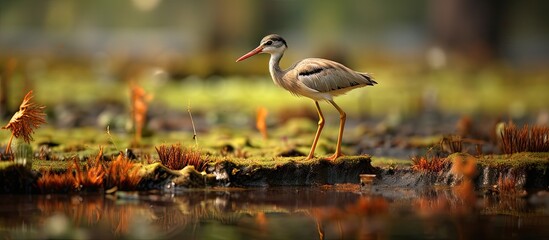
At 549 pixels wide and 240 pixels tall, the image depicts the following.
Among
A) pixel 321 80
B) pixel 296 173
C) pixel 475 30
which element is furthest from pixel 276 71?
pixel 475 30

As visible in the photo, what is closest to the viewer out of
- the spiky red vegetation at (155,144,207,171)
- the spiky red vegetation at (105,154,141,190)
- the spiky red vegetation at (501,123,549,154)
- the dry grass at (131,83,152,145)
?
the spiky red vegetation at (105,154,141,190)

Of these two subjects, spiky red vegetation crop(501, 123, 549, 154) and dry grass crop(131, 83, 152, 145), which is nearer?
spiky red vegetation crop(501, 123, 549, 154)

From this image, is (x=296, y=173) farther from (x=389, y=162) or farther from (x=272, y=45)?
(x=389, y=162)

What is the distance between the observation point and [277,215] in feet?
22.5

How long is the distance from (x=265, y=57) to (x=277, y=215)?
16.2 meters

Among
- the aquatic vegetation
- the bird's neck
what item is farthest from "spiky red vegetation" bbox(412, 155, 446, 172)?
the aquatic vegetation

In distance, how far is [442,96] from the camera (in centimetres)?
1864

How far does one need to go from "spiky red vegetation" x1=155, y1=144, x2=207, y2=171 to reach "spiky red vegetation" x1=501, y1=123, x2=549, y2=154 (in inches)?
111

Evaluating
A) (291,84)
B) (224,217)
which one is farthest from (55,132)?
(224,217)

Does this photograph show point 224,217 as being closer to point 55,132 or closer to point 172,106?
point 55,132

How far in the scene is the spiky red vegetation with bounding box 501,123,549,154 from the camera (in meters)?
8.80

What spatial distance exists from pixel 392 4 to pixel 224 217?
67.1ft

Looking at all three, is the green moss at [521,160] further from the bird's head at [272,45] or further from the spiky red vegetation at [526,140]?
the bird's head at [272,45]

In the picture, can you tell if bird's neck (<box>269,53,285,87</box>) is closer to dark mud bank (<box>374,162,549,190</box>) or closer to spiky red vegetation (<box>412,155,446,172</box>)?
dark mud bank (<box>374,162,549,190</box>)
